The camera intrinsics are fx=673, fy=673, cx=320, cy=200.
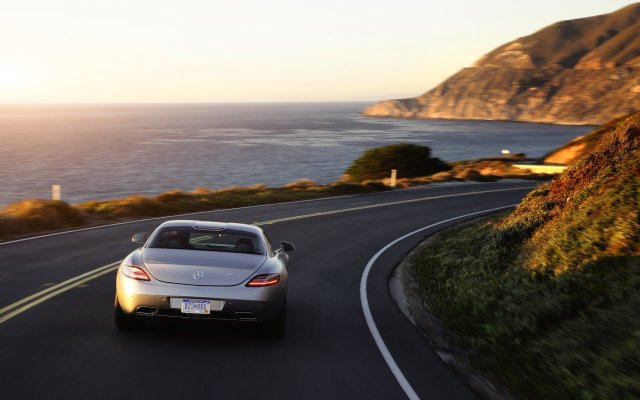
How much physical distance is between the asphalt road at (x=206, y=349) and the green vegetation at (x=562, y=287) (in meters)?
0.89

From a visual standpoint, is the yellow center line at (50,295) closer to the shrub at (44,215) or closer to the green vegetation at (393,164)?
the shrub at (44,215)

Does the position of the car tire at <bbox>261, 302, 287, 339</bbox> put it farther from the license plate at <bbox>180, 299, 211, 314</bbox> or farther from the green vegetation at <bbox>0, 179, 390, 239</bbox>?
the green vegetation at <bbox>0, 179, 390, 239</bbox>

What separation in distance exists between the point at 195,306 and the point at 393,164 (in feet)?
143

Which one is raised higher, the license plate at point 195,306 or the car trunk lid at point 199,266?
the car trunk lid at point 199,266

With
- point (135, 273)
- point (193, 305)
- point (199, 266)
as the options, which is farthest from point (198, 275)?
point (135, 273)

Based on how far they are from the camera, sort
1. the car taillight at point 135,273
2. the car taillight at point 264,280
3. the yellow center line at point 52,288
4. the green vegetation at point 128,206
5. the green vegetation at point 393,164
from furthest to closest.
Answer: the green vegetation at point 393,164, the green vegetation at point 128,206, the yellow center line at point 52,288, the car taillight at point 264,280, the car taillight at point 135,273

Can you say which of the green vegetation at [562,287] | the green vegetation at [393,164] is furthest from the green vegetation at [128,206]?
the green vegetation at [393,164]

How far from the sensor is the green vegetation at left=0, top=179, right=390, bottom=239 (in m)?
19.0

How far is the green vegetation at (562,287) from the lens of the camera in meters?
6.78

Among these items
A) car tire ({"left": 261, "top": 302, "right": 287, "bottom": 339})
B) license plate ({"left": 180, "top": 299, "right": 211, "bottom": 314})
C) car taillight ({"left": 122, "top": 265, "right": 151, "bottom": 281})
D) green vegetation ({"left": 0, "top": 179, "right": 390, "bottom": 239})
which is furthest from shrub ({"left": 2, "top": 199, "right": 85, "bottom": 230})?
license plate ({"left": 180, "top": 299, "right": 211, "bottom": 314})

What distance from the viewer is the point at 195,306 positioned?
22.7 feet

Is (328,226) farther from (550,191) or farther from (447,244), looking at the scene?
(550,191)

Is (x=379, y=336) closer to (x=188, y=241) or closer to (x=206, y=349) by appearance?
(x=206, y=349)

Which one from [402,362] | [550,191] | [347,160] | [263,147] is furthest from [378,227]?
[263,147]
